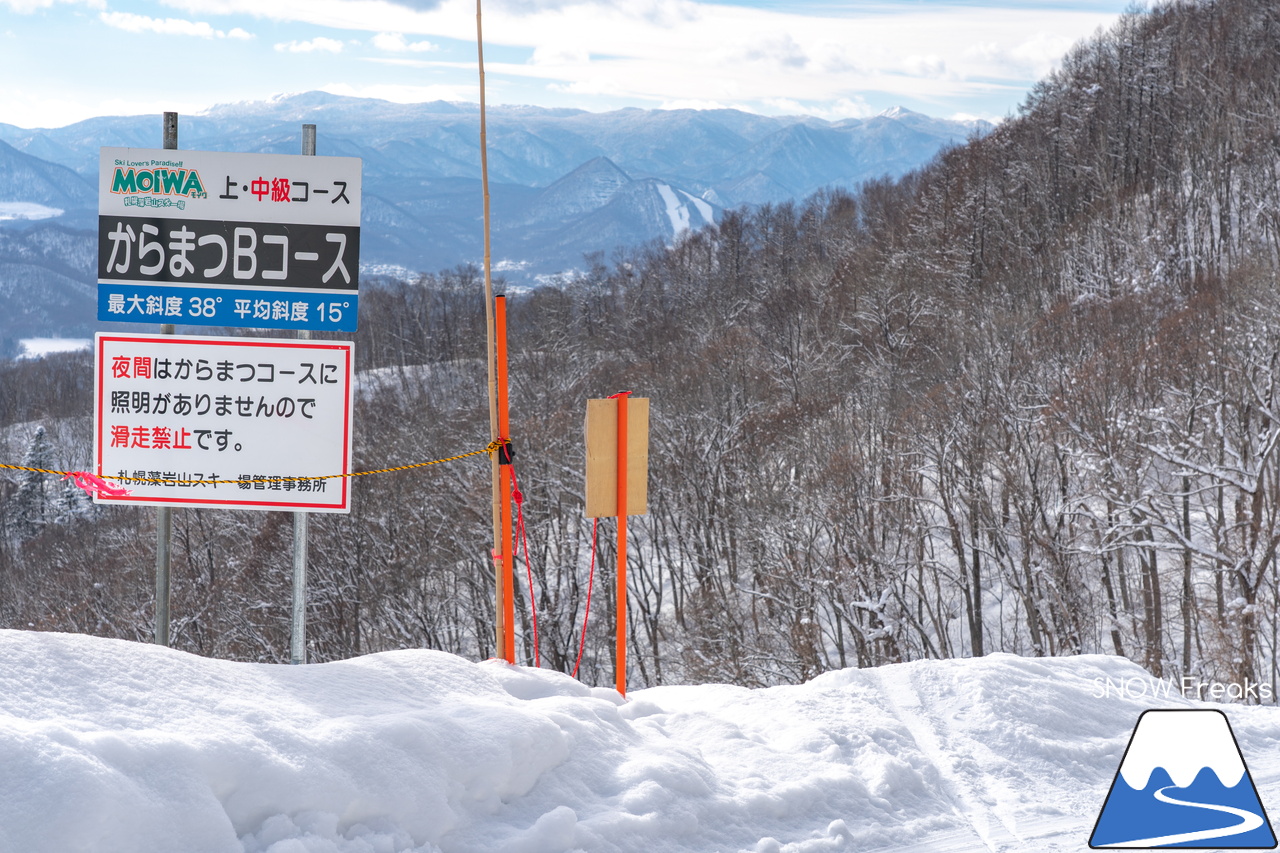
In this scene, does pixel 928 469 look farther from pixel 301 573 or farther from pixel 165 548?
pixel 165 548

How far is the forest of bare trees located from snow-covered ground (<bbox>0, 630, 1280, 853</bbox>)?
15.7 meters

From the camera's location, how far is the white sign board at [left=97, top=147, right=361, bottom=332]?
541cm

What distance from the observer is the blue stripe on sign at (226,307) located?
5.43m

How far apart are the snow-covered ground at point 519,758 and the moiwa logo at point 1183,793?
10cm

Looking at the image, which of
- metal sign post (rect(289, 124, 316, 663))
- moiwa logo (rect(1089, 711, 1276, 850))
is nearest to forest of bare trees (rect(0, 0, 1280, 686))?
moiwa logo (rect(1089, 711, 1276, 850))

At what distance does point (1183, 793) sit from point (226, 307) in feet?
18.0

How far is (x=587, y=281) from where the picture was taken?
269 feet

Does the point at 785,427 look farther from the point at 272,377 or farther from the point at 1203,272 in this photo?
the point at 272,377

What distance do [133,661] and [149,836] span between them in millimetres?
1006

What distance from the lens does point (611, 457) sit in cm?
578

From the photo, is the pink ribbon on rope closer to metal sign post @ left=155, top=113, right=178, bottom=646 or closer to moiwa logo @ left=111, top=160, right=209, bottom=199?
metal sign post @ left=155, top=113, right=178, bottom=646

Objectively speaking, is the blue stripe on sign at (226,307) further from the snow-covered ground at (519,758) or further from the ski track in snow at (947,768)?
the ski track in snow at (947,768)

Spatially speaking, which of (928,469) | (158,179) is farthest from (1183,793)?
(928,469)

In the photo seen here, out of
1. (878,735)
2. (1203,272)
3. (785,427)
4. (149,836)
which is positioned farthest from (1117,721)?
(1203,272)
